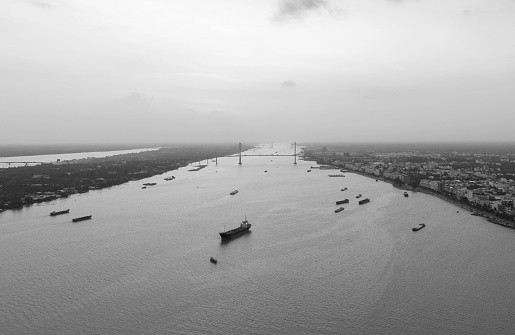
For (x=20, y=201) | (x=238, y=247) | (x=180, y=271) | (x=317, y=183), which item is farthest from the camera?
(x=317, y=183)

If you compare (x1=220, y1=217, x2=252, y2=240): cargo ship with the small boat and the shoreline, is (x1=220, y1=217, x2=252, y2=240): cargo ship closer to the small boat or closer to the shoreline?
the small boat

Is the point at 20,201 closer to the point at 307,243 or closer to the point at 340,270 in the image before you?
the point at 307,243

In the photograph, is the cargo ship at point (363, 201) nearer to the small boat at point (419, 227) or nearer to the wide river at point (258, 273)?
the wide river at point (258, 273)

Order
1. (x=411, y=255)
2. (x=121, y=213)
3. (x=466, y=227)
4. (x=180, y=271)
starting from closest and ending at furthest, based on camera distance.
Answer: (x=180, y=271) < (x=411, y=255) < (x=466, y=227) < (x=121, y=213)

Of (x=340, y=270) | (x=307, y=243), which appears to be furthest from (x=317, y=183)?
(x=340, y=270)

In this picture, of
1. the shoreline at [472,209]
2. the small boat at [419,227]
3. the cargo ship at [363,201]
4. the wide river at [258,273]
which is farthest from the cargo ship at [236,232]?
the shoreline at [472,209]

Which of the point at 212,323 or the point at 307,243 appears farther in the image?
→ the point at 307,243

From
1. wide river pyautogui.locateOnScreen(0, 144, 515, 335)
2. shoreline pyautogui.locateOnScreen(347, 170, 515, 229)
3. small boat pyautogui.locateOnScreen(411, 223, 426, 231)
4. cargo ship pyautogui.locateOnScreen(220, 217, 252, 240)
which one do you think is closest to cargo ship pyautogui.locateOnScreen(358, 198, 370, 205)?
wide river pyautogui.locateOnScreen(0, 144, 515, 335)

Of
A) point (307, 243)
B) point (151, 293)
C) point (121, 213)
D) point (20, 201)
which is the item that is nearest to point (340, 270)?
point (307, 243)
